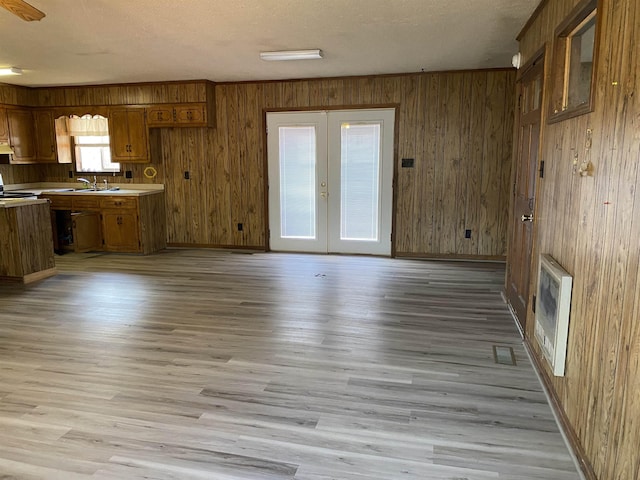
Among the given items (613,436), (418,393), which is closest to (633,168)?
(613,436)

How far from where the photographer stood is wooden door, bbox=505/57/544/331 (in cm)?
351

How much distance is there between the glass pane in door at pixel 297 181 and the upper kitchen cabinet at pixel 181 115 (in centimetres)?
111

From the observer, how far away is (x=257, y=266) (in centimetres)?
600

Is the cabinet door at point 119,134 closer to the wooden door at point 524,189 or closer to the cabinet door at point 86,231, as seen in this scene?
the cabinet door at point 86,231

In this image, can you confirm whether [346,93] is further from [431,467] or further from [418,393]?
[431,467]

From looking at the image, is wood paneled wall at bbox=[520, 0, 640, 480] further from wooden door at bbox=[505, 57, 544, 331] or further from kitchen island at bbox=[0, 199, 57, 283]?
kitchen island at bbox=[0, 199, 57, 283]

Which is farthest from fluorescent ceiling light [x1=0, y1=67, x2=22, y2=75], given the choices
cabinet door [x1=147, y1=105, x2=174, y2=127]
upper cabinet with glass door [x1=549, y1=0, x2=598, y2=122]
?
upper cabinet with glass door [x1=549, y1=0, x2=598, y2=122]

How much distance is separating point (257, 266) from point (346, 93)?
2.65m

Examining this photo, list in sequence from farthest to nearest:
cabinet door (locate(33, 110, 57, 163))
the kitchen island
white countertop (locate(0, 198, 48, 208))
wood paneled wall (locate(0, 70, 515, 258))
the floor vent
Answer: cabinet door (locate(33, 110, 57, 163)) < wood paneled wall (locate(0, 70, 515, 258)) < the kitchen island < white countertop (locate(0, 198, 48, 208)) < the floor vent

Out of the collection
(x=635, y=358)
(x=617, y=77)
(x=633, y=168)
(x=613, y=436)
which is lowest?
(x=613, y=436)

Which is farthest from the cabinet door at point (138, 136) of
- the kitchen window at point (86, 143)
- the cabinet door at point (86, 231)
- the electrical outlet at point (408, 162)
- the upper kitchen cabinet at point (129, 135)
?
the electrical outlet at point (408, 162)

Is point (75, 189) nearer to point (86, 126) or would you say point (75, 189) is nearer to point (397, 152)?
point (86, 126)

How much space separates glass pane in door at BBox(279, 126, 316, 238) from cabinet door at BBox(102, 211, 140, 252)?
2.15 meters

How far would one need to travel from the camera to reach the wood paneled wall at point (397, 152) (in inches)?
236
